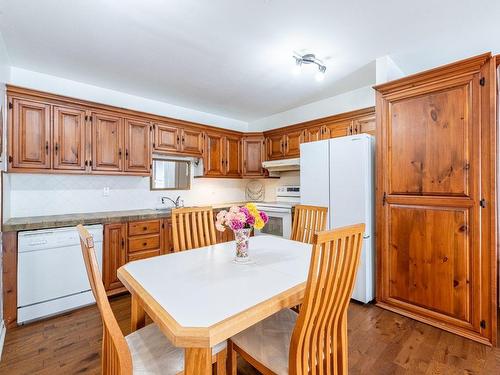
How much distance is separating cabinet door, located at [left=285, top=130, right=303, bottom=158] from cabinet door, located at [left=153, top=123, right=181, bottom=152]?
1.66 metres

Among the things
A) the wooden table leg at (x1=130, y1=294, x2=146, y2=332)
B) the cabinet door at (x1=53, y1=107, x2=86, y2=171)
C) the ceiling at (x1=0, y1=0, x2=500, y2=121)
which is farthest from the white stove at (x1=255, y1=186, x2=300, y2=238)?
the cabinet door at (x1=53, y1=107, x2=86, y2=171)

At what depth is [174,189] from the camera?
380cm

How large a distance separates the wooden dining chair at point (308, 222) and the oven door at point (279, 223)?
→ 40.7 inches

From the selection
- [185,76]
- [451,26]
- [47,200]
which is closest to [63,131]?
[47,200]

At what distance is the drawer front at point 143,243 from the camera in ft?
9.28

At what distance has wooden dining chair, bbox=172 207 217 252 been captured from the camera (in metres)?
1.96

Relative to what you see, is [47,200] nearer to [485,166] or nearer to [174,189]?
[174,189]

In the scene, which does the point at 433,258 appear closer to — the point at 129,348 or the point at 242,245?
the point at 242,245

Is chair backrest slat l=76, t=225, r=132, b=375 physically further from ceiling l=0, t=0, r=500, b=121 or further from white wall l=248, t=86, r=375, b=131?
white wall l=248, t=86, r=375, b=131

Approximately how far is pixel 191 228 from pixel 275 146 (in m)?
2.49

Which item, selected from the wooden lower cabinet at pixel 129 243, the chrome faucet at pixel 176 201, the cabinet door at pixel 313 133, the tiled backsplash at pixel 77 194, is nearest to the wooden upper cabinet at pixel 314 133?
the cabinet door at pixel 313 133

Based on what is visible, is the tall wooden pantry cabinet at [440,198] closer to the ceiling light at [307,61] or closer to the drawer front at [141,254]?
the ceiling light at [307,61]

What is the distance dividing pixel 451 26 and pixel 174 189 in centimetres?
358

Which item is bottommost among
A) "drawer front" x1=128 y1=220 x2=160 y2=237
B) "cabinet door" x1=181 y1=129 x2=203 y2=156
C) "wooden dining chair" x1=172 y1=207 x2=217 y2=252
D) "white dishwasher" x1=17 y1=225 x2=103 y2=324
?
"white dishwasher" x1=17 y1=225 x2=103 y2=324
